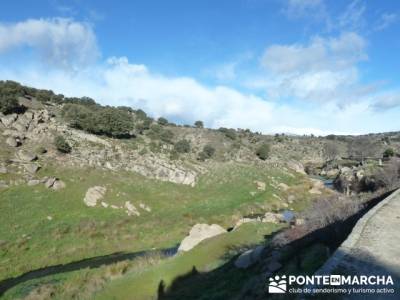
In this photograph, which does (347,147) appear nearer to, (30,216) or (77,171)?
(77,171)

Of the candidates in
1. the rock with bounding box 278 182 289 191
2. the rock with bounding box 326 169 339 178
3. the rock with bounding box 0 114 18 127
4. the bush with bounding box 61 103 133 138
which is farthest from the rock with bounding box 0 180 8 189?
the rock with bounding box 326 169 339 178

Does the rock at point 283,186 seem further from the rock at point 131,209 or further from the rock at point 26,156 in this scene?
the rock at point 26,156

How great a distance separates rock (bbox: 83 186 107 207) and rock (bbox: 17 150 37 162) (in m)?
13.6

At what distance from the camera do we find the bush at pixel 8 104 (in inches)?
2751

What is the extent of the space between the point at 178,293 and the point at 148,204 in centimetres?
3217

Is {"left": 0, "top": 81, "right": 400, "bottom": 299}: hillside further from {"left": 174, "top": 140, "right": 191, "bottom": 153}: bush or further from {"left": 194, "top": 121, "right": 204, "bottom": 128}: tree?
{"left": 194, "top": 121, "right": 204, "bottom": 128}: tree

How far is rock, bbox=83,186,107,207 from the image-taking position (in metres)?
53.2

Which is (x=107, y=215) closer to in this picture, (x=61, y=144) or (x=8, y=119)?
(x=61, y=144)

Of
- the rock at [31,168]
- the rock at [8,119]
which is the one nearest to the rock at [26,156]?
the rock at [31,168]

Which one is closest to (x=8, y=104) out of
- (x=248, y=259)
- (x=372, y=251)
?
(x=248, y=259)

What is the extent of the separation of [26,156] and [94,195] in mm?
16052

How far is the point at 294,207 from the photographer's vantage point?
6806 cm

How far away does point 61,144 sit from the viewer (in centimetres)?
6581

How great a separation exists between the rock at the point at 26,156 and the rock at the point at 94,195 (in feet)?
44.5
